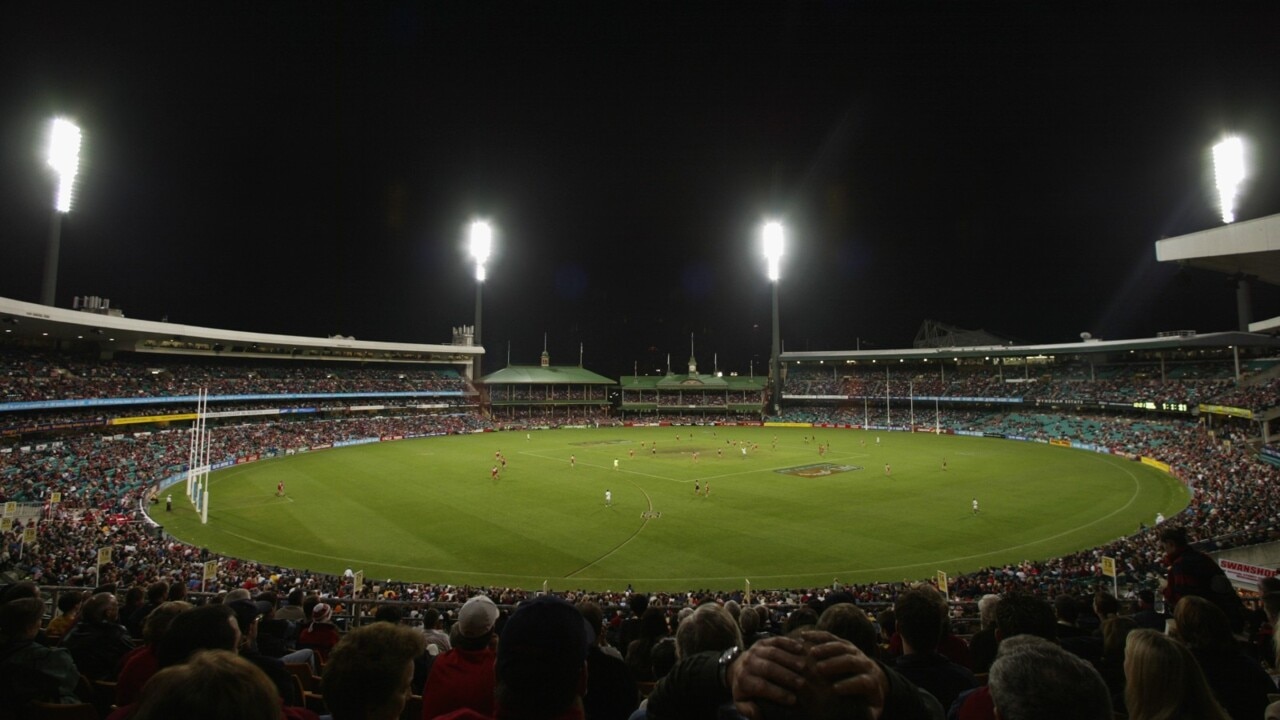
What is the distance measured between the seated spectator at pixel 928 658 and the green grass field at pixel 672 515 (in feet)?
63.5

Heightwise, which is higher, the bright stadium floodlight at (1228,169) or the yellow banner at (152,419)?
the bright stadium floodlight at (1228,169)

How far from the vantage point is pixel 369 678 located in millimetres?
2488

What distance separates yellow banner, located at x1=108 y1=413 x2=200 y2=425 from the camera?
48816 millimetres

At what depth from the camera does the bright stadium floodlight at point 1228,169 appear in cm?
2852

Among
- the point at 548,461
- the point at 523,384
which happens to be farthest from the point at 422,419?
the point at 548,461

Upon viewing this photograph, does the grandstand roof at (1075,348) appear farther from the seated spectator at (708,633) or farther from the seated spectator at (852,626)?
the seated spectator at (708,633)

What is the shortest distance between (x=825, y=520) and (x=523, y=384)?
74.3m

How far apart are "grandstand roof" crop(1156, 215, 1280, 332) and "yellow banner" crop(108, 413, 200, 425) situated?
66.0 metres

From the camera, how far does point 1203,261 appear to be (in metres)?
16.5

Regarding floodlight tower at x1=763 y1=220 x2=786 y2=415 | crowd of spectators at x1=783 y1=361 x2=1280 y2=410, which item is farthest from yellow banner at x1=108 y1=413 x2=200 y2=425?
crowd of spectators at x1=783 y1=361 x2=1280 y2=410

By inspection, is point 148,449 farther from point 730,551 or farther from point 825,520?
point 825,520

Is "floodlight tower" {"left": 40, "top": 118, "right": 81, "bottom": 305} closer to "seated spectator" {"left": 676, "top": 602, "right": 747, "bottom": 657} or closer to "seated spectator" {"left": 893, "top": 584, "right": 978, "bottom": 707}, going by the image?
"seated spectator" {"left": 676, "top": 602, "right": 747, "bottom": 657}

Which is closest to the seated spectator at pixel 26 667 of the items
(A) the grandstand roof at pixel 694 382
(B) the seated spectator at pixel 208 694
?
(B) the seated spectator at pixel 208 694

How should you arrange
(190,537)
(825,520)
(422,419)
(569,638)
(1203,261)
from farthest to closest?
1. (422,419)
2. (825,520)
3. (190,537)
4. (1203,261)
5. (569,638)
